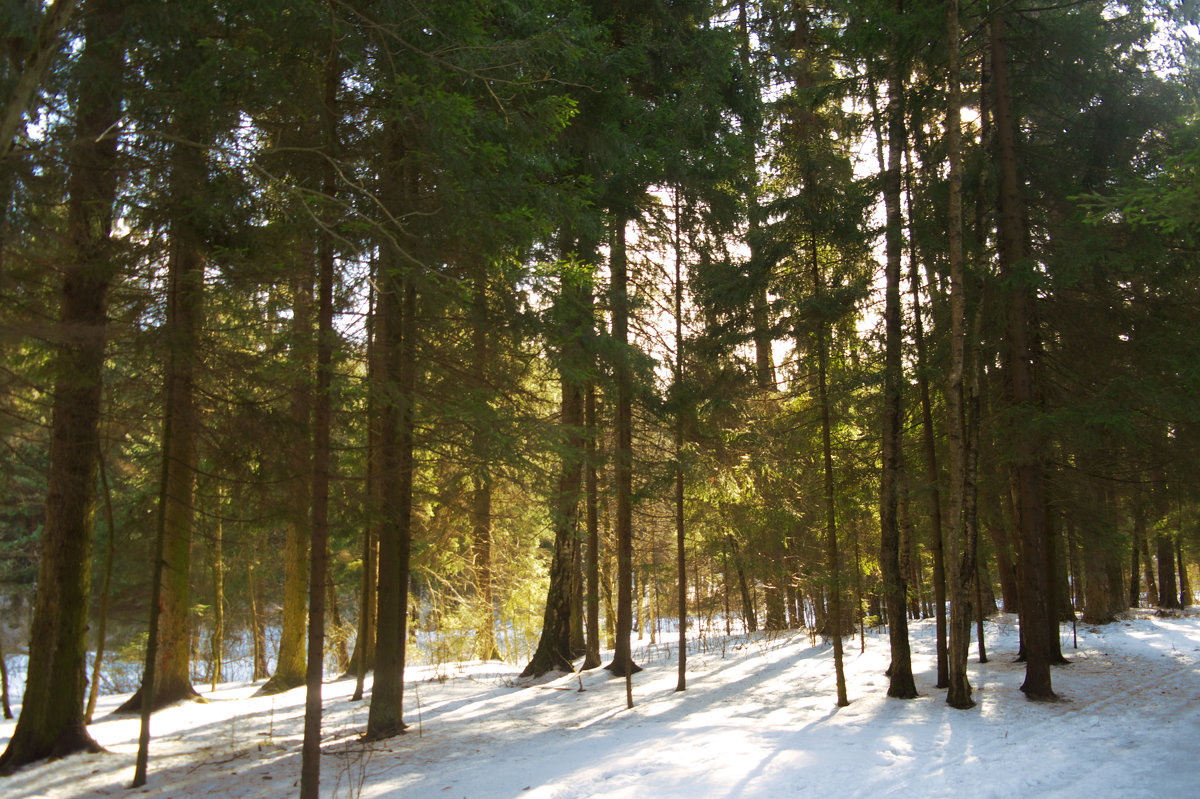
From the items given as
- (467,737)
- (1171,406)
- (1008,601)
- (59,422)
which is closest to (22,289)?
(59,422)

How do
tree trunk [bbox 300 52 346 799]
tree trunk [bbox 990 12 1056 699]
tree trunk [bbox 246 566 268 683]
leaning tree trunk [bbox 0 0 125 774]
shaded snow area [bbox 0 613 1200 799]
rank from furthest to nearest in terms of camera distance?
1. tree trunk [bbox 246 566 268 683]
2. tree trunk [bbox 990 12 1056 699]
3. leaning tree trunk [bbox 0 0 125 774]
4. shaded snow area [bbox 0 613 1200 799]
5. tree trunk [bbox 300 52 346 799]

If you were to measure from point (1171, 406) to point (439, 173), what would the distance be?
9.36 m

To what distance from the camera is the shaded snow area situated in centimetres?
646

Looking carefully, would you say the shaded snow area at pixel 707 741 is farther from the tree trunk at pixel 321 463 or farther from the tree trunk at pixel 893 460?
the tree trunk at pixel 321 463

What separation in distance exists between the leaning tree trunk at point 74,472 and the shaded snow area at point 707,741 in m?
0.51

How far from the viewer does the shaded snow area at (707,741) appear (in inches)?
255

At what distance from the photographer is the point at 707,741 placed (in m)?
7.93

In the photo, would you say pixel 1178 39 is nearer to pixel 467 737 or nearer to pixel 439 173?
pixel 439 173

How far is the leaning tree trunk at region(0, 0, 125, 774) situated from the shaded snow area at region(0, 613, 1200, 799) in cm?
51

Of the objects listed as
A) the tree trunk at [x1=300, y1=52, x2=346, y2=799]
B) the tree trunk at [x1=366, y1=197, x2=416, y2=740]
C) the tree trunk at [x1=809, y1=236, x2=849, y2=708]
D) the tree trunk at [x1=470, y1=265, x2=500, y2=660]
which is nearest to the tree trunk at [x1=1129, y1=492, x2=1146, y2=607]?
the tree trunk at [x1=809, y1=236, x2=849, y2=708]

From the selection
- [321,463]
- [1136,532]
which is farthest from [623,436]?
[1136,532]

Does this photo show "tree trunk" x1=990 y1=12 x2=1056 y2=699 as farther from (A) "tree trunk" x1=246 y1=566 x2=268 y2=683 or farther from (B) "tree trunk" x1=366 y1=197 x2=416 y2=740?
(A) "tree trunk" x1=246 y1=566 x2=268 y2=683

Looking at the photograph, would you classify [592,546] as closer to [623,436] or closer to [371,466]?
[623,436]

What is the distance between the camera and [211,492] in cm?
861
